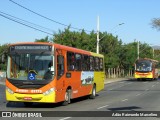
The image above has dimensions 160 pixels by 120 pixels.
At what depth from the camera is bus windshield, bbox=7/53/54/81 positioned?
1866cm

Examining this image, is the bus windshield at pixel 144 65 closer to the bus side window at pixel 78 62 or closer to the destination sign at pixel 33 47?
the bus side window at pixel 78 62

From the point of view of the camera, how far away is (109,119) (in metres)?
14.5

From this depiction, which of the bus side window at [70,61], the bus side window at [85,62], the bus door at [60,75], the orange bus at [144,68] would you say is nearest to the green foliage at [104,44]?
the orange bus at [144,68]

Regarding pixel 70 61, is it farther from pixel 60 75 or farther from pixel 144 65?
pixel 144 65

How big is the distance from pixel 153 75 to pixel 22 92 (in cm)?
4800

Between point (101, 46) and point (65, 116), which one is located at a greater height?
point (101, 46)

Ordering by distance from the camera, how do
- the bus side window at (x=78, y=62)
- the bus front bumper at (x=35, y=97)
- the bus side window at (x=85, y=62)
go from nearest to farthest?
1. the bus front bumper at (x=35, y=97)
2. the bus side window at (x=78, y=62)
3. the bus side window at (x=85, y=62)

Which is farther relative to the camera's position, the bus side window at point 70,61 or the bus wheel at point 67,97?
the bus side window at point 70,61

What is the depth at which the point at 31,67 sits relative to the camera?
61.3 feet

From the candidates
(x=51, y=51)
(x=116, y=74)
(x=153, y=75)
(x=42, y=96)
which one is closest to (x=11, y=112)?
(x=42, y=96)

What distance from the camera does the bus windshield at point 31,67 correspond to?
61.2 ft

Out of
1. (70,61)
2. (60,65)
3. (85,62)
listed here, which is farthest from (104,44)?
(60,65)

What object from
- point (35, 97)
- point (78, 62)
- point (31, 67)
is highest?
point (78, 62)

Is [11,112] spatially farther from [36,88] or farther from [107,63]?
[107,63]
